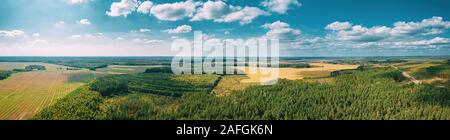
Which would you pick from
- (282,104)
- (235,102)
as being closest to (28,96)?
(235,102)

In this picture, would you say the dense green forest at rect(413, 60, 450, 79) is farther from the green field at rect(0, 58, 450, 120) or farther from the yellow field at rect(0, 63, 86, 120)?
the yellow field at rect(0, 63, 86, 120)

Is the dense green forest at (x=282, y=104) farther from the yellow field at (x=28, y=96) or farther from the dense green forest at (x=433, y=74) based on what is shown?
the dense green forest at (x=433, y=74)

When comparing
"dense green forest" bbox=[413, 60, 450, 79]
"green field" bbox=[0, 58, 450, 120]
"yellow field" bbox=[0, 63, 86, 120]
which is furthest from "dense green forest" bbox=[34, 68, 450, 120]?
"dense green forest" bbox=[413, 60, 450, 79]

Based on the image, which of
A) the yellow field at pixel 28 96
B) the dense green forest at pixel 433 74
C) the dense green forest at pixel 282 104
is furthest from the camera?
the dense green forest at pixel 433 74

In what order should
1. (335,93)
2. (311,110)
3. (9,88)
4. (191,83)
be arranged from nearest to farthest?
(311,110)
(335,93)
(9,88)
(191,83)

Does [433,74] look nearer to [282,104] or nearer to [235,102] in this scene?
[282,104]

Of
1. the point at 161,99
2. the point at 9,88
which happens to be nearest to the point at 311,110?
the point at 161,99

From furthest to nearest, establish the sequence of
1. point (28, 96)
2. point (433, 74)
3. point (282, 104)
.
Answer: point (433, 74), point (28, 96), point (282, 104)

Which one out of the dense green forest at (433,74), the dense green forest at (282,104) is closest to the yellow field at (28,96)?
the dense green forest at (282,104)

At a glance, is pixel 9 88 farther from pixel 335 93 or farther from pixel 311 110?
pixel 335 93
